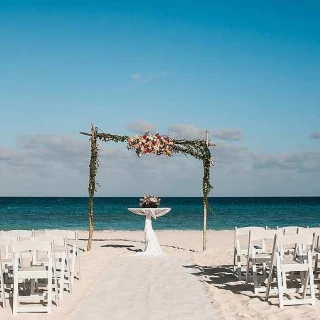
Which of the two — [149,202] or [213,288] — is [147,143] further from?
[213,288]

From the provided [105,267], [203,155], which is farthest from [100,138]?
[105,267]

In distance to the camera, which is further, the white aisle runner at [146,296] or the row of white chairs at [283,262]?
the row of white chairs at [283,262]

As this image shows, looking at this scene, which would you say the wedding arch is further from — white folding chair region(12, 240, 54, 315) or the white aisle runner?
white folding chair region(12, 240, 54, 315)

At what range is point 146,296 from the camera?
8633 mm

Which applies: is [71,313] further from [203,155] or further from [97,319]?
[203,155]

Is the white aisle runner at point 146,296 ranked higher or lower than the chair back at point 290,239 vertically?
lower

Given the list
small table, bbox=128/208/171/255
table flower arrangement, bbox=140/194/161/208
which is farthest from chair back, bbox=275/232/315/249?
table flower arrangement, bbox=140/194/161/208

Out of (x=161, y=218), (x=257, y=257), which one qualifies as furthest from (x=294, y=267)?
(x=161, y=218)

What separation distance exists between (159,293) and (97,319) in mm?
1968

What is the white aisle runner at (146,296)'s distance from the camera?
290 inches

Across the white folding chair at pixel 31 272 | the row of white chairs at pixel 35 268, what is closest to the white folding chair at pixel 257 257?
the row of white chairs at pixel 35 268

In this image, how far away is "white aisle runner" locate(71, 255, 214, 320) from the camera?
7362mm

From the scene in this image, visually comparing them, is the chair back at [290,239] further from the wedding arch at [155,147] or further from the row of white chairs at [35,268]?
the wedding arch at [155,147]

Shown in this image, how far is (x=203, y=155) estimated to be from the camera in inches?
623
